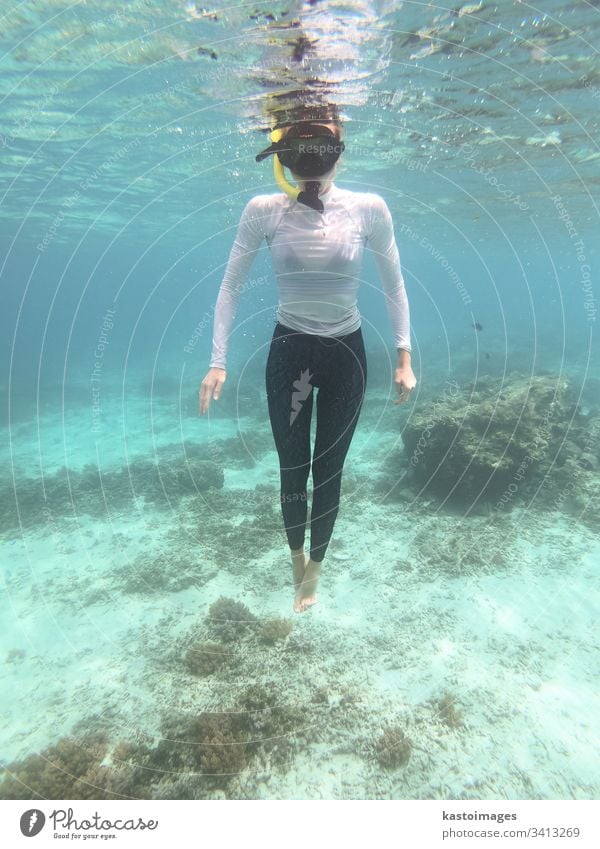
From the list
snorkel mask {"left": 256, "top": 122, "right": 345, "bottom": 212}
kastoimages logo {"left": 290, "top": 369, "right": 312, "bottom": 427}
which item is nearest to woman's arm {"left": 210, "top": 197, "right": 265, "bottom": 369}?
snorkel mask {"left": 256, "top": 122, "right": 345, "bottom": 212}

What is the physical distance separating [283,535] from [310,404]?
5.48 metres

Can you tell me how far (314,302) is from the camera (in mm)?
3830

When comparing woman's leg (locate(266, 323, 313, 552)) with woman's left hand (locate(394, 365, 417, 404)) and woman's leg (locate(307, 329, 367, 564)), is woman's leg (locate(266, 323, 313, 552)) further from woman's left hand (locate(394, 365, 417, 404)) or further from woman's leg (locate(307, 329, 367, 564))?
woman's left hand (locate(394, 365, 417, 404))

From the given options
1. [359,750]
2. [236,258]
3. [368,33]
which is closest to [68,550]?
[359,750]

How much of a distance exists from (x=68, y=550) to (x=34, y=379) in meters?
32.2

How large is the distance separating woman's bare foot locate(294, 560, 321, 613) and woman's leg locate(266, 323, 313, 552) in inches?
33.9

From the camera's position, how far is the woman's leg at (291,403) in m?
3.87

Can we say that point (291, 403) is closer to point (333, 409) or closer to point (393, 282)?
point (333, 409)

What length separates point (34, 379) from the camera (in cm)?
3538

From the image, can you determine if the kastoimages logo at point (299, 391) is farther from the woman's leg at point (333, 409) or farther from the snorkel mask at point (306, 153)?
the snorkel mask at point (306, 153)

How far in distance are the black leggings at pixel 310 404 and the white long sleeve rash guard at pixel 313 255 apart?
0.17m

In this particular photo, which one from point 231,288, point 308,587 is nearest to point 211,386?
point 231,288
